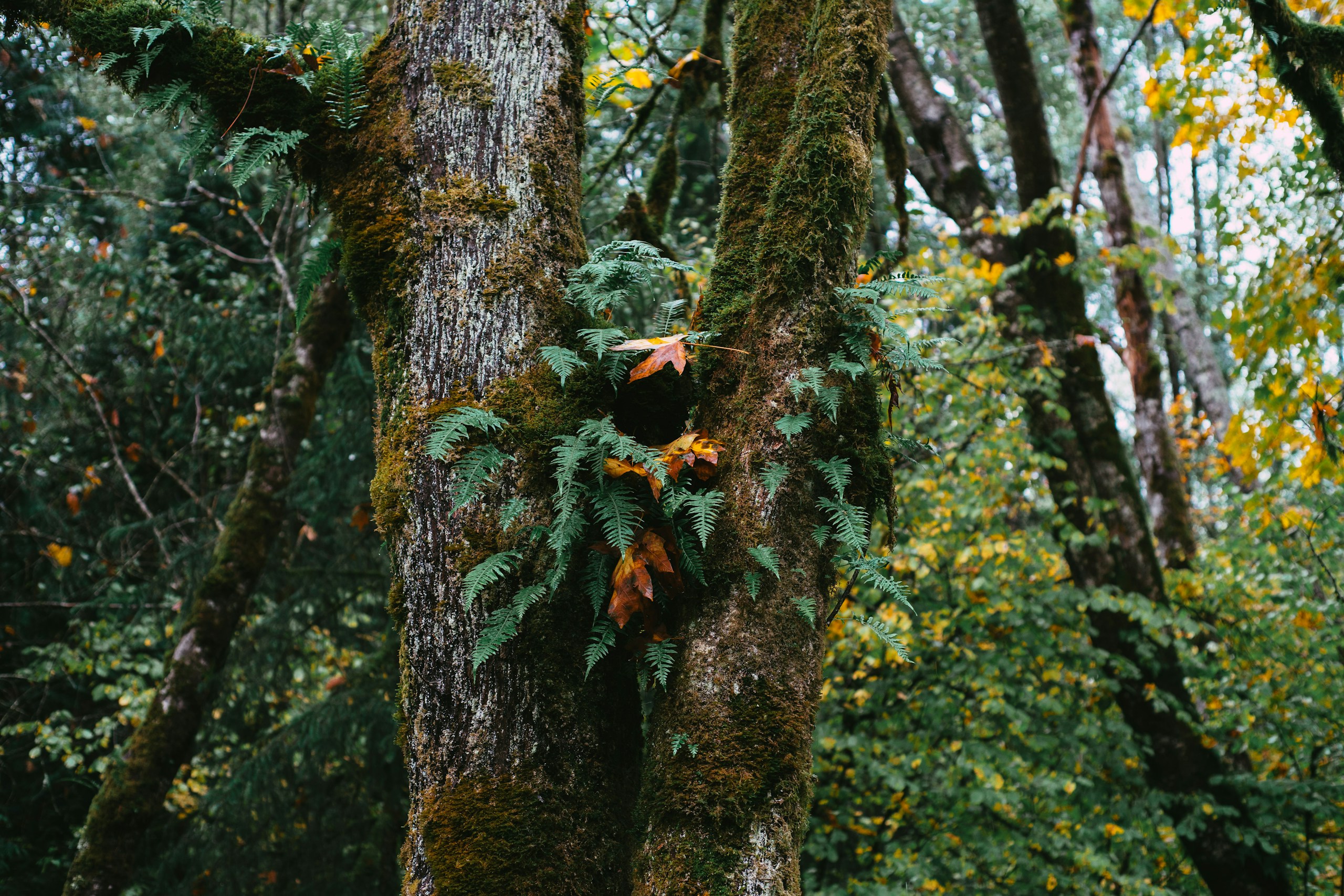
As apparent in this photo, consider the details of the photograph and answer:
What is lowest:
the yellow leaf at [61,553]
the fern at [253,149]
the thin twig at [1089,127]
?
the fern at [253,149]

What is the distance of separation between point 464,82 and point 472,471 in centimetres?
108

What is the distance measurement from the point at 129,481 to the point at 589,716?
6.19m

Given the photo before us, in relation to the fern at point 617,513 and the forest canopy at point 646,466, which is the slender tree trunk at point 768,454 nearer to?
the forest canopy at point 646,466

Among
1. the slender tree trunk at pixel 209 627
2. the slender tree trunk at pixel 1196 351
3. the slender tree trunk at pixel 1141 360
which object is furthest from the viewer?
the slender tree trunk at pixel 1196 351

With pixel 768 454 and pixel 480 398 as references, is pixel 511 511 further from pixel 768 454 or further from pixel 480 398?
pixel 768 454

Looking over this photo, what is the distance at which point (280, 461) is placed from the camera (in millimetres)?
5891

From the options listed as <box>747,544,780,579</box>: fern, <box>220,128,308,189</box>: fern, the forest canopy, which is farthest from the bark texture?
<box>220,128,308,189</box>: fern

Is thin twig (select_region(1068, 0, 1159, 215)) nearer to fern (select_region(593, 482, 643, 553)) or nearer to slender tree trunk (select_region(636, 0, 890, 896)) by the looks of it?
Result: slender tree trunk (select_region(636, 0, 890, 896))

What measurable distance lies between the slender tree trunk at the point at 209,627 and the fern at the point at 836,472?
347 cm

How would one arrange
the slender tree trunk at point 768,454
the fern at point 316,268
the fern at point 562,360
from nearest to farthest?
the slender tree trunk at point 768,454, the fern at point 562,360, the fern at point 316,268

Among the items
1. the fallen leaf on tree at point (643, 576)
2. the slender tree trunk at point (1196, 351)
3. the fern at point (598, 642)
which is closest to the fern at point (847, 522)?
the fallen leaf on tree at point (643, 576)

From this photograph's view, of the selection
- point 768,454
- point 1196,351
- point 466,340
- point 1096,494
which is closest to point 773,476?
point 768,454

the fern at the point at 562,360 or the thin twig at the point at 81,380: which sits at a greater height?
the thin twig at the point at 81,380

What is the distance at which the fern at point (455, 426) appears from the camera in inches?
66.6
